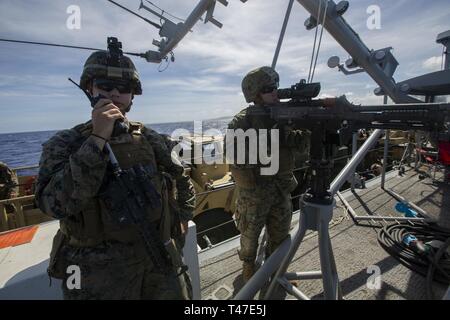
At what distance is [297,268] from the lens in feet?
9.32

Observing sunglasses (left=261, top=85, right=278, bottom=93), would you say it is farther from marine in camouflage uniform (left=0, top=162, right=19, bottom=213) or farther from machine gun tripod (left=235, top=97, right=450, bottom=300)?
marine in camouflage uniform (left=0, top=162, right=19, bottom=213)

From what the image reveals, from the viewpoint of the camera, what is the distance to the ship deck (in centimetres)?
249

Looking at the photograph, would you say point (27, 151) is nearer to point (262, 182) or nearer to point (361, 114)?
point (262, 182)

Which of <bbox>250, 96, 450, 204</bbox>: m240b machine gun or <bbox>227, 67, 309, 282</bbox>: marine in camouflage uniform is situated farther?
<bbox>227, 67, 309, 282</bbox>: marine in camouflage uniform

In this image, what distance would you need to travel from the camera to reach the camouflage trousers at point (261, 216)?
2.48 metres

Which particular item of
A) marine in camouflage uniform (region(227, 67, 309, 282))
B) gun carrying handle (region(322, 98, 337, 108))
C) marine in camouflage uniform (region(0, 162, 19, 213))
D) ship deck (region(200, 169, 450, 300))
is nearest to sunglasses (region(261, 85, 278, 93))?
marine in camouflage uniform (region(227, 67, 309, 282))

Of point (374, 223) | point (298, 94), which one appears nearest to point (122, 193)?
point (298, 94)

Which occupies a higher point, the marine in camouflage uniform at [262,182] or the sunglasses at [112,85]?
the sunglasses at [112,85]

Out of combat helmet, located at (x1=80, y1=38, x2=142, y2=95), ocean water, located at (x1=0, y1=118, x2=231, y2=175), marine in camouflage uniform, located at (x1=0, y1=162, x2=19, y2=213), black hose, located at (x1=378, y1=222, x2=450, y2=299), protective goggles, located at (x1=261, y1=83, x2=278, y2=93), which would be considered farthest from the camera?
ocean water, located at (x1=0, y1=118, x2=231, y2=175)

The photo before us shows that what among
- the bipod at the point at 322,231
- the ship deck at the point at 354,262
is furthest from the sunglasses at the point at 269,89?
the ship deck at the point at 354,262

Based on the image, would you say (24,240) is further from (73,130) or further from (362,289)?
(362,289)

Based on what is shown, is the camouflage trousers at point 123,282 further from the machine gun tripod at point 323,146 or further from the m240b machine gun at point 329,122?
the m240b machine gun at point 329,122

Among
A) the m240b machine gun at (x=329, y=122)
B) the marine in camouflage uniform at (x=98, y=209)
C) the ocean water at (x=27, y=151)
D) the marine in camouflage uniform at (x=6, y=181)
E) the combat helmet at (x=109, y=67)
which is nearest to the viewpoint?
the marine in camouflage uniform at (x=98, y=209)
